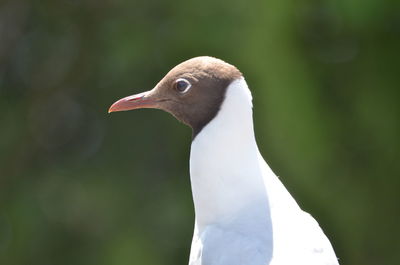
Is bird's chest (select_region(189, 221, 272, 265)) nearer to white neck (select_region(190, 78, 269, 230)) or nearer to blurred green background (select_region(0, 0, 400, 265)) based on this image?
white neck (select_region(190, 78, 269, 230))

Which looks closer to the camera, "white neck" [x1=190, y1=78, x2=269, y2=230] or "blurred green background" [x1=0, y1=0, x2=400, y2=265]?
"white neck" [x1=190, y1=78, x2=269, y2=230]

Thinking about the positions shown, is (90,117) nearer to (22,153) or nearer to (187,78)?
(22,153)

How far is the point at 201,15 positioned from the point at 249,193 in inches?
52.2

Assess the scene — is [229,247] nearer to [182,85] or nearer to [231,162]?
[231,162]

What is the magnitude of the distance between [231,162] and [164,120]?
4.62ft

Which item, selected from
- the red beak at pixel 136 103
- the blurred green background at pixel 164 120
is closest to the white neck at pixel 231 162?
the red beak at pixel 136 103

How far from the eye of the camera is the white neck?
1467 mm

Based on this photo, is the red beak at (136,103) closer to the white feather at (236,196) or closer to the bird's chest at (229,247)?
the white feather at (236,196)

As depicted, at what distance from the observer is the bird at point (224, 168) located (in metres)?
1.43

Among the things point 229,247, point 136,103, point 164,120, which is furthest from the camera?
point 164,120

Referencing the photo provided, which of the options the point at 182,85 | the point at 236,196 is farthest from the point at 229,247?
the point at 182,85

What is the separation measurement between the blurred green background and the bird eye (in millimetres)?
1090

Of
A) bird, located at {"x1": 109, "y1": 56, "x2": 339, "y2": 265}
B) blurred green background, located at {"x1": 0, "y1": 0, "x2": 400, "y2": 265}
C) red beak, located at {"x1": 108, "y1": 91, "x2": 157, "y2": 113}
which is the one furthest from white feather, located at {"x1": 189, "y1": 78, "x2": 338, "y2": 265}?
blurred green background, located at {"x1": 0, "y1": 0, "x2": 400, "y2": 265}

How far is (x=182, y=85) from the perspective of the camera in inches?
58.5
